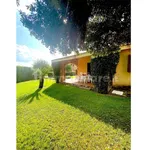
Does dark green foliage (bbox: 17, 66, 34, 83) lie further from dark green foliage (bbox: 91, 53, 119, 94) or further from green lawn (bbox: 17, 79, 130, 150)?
dark green foliage (bbox: 91, 53, 119, 94)

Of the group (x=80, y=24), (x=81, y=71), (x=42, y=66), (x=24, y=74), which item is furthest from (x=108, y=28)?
(x=24, y=74)

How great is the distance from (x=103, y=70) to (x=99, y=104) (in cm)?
37

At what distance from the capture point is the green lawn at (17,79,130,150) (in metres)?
2.26

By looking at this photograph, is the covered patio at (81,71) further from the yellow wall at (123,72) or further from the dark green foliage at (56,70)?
the yellow wall at (123,72)

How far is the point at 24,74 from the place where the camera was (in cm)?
256

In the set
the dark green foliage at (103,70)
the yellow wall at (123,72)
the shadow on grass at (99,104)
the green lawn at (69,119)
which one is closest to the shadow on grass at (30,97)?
the green lawn at (69,119)

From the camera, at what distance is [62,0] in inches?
98.6

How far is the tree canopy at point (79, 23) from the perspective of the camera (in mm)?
2377

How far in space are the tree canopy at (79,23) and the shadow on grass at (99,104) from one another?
0.47 meters

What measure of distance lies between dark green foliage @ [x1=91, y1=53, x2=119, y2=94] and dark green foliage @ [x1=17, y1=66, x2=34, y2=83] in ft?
2.38

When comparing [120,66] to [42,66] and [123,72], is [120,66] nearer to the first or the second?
[123,72]

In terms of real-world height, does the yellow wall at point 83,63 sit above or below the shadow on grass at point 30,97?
above
